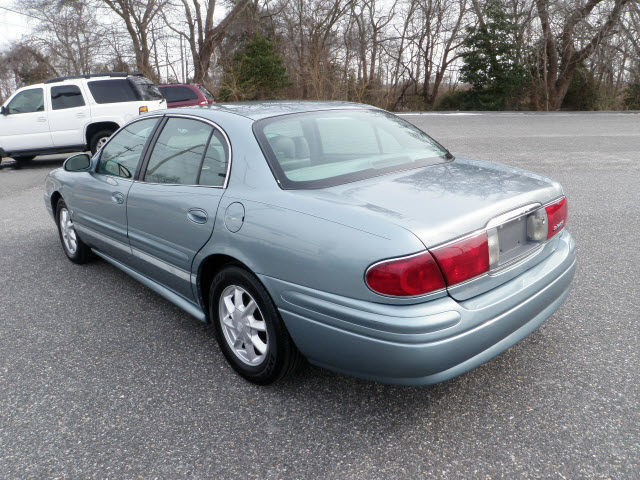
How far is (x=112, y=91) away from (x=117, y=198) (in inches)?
369

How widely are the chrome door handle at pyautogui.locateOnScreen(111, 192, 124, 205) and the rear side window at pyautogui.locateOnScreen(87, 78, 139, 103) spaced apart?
9.04 metres

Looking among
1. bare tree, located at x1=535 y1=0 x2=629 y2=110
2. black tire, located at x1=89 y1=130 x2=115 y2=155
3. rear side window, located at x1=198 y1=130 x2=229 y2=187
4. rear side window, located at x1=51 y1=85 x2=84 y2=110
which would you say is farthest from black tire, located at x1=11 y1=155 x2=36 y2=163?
bare tree, located at x1=535 y1=0 x2=629 y2=110

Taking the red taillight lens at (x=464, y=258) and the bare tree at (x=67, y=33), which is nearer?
the red taillight lens at (x=464, y=258)

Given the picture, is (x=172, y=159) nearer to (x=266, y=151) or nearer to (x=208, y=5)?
(x=266, y=151)

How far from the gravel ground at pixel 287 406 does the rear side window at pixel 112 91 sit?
8785 mm

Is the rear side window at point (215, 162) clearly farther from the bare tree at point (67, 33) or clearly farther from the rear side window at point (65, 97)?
the bare tree at point (67, 33)

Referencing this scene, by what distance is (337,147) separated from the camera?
3143 millimetres

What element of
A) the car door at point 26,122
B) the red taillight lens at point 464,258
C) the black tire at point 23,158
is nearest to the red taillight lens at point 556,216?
the red taillight lens at point 464,258

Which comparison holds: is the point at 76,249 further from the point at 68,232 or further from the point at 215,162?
the point at 215,162

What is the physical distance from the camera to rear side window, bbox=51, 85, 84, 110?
11.8 m

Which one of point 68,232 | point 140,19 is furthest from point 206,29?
point 68,232

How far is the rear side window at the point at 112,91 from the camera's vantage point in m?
11.8

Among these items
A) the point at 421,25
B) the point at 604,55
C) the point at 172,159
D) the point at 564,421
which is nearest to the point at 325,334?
the point at 564,421

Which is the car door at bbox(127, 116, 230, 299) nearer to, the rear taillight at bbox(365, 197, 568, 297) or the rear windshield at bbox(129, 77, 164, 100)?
the rear taillight at bbox(365, 197, 568, 297)
